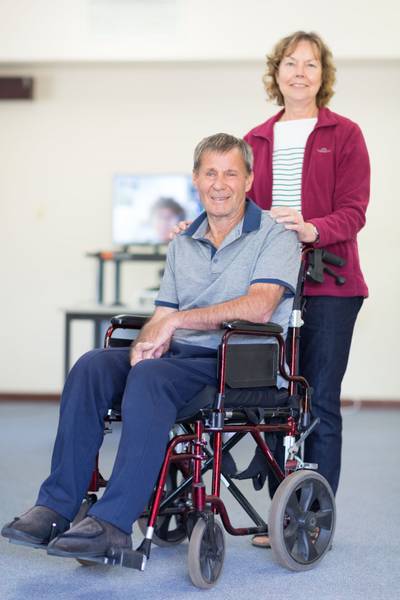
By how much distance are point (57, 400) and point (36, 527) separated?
4.56 meters

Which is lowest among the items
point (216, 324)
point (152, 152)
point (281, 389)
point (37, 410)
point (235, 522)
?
point (37, 410)

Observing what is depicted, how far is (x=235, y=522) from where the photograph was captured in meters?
3.07

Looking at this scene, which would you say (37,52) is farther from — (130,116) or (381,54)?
(381,54)

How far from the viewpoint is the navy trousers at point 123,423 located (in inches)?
85.6

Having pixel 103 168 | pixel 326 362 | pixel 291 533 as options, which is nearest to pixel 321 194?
pixel 326 362

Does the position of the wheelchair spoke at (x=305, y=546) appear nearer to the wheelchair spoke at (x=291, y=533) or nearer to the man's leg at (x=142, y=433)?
the wheelchair spoke at (x=291, y=533)

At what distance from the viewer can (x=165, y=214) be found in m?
6.58

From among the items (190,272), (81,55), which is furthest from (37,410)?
(190,272)

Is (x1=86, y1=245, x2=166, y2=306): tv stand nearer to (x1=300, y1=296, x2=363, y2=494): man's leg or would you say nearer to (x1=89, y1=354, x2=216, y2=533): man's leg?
(x1=300, y1=296, x2=363, y2=494): man's leg

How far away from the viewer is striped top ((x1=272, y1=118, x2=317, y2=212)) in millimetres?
2883

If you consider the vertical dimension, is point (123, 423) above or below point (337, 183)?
below

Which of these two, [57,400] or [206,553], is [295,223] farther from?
[57,400]

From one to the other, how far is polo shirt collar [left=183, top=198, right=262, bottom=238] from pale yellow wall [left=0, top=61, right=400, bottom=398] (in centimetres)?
392

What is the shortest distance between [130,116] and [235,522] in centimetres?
410
